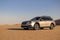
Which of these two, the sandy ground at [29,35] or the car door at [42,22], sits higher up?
the car door at [42,22]

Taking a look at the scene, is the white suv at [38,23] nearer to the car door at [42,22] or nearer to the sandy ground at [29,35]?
the car door at [42,22]

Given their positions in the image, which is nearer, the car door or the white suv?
the white suv

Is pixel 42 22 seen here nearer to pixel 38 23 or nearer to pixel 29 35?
pixel 38 23

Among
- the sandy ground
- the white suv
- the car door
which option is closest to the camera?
the sandy ground

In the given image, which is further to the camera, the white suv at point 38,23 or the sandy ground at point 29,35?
the white suv at point 38,23

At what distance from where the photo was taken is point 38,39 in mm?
12367

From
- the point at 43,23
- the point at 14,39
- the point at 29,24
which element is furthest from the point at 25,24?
the point at 14,39

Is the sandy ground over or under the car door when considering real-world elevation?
under

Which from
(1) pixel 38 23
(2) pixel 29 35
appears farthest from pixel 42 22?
(2) pixel 29 35

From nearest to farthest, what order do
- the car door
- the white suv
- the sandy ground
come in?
the sandy ground, the white suv, the car door

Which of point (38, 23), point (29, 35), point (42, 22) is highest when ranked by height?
point (42, 22)

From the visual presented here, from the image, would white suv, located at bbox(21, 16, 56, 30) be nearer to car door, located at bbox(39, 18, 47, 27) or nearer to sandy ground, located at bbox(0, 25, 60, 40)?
car door, located at bbox(39, 18, 47, 27)

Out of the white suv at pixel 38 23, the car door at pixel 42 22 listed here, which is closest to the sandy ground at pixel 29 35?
the white suv at pixel 38 23

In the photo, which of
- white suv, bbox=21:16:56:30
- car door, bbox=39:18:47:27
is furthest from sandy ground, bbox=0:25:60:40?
car door, bbox=39:18:47:27
